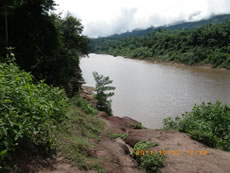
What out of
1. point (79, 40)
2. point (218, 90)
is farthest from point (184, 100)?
point (79, 40)

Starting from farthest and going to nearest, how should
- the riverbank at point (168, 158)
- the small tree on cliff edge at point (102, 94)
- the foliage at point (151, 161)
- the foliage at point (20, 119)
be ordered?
1. the small tree on cliff edge at point (102, 94)
2. the foliage at point (151, 161)
3. the riverbank at point (168, 158)
4. the foliage at point (20, 119)

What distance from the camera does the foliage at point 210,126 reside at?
6586mm

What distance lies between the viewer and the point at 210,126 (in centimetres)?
751

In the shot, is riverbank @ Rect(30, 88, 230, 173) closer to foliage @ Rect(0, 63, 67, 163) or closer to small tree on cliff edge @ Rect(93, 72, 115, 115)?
foliage @ Rect(0, 63, 67, 163)

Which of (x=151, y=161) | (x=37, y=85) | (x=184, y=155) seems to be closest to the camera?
(x=151, y=161)

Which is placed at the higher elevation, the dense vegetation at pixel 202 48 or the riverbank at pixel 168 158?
the dense vegetation at pixel 202 48

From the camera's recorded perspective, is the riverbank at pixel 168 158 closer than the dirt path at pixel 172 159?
Yes

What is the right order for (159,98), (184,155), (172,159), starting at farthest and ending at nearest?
(159,98) → (184,155) → (172,159)

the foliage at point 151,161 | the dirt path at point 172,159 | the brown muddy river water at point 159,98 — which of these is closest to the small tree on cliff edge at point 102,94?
the brown muddy river water at point 159,98

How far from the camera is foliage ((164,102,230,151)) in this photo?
659cm

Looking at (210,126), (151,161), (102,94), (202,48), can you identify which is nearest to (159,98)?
(102,94)

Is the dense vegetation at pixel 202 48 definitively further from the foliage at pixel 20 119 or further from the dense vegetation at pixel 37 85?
the foliage at pixel 20 119

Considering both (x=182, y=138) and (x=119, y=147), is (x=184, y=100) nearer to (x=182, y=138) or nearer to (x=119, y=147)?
(x=182, y=138)

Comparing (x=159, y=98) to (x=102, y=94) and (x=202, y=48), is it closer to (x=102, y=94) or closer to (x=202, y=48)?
(x=102, y=94)
